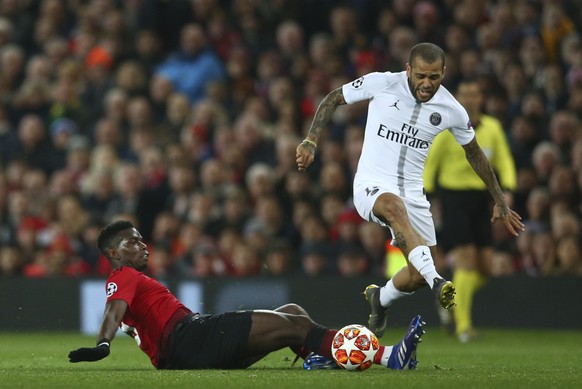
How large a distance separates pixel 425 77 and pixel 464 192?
135 inches

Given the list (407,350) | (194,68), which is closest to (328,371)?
(407,350)

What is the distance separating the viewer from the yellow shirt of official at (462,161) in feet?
37.7

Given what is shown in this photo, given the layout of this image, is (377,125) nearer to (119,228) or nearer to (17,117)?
(119,228)

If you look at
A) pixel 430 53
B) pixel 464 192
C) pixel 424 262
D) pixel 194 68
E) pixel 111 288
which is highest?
pixel 194 68

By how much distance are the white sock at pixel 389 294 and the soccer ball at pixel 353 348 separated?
40.4 inches

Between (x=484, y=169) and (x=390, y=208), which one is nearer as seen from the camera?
(x=390, y=208)

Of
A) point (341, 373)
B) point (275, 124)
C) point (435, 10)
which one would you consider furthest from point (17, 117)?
point (341, 373)

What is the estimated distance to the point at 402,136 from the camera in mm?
8516

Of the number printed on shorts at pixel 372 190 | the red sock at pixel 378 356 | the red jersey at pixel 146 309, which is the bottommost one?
the red sock at pixel 378 356

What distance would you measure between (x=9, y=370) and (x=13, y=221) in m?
6.80

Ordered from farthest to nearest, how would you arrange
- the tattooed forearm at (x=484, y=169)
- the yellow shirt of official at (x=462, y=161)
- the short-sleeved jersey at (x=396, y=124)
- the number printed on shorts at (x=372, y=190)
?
the yellow shirt of official at (x=462, y=161)
the tattooed forearm at (x=484, y=169)
the short-sleeved jersey at (x=396, y=124)
the number printed on shorts at (x=372, y=190)

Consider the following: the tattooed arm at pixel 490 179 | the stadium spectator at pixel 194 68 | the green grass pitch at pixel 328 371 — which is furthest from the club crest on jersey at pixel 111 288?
the stadium spectator at pixel 194 68

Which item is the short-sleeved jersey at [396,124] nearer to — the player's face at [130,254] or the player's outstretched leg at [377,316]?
the player's outstretched leg at [377,316]

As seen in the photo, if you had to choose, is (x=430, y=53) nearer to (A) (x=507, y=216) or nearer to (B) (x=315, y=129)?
(B) (x=315, y=129)
